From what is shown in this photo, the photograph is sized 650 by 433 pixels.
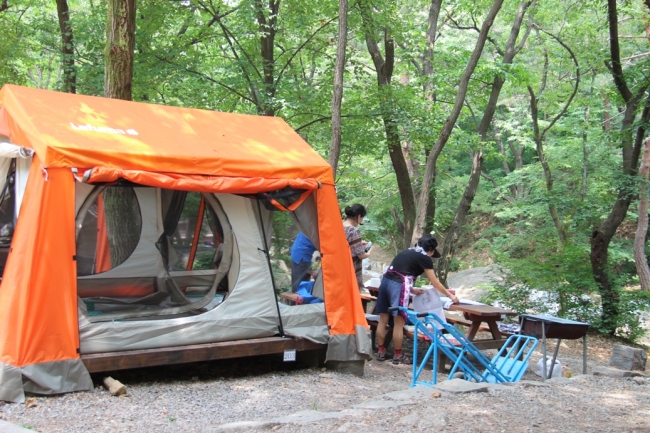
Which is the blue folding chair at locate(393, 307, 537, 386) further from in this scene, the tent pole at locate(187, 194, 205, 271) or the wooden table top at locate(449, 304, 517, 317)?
the tent pole at locate(187, 194, 205, 271)

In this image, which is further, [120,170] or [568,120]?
[568,120]

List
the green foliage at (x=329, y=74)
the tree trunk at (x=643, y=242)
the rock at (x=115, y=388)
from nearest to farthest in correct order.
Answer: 1. the rock at (x=115, y=388)
2. the green foliage at (x=329, y=74)
3. the tree trunk at (x=643, y=242)

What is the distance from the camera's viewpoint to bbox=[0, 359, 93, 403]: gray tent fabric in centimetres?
428

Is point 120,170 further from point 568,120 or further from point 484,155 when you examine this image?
point 568,120

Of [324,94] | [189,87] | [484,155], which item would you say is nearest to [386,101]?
[324,94]

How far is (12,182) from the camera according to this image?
239 inches

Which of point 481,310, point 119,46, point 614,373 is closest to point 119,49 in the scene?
point 119,46

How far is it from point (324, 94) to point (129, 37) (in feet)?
16.1

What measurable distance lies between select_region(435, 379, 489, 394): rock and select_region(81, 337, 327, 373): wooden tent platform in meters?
1.28

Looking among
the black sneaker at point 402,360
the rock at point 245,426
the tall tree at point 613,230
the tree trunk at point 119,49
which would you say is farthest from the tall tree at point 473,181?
the rock at point 245,426

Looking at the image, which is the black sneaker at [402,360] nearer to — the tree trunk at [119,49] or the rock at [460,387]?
the rock at [460,387]

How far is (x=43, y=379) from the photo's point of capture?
443 centimetres

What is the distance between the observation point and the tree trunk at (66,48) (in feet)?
33.9

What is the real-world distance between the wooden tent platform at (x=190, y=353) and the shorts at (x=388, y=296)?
1050mm
